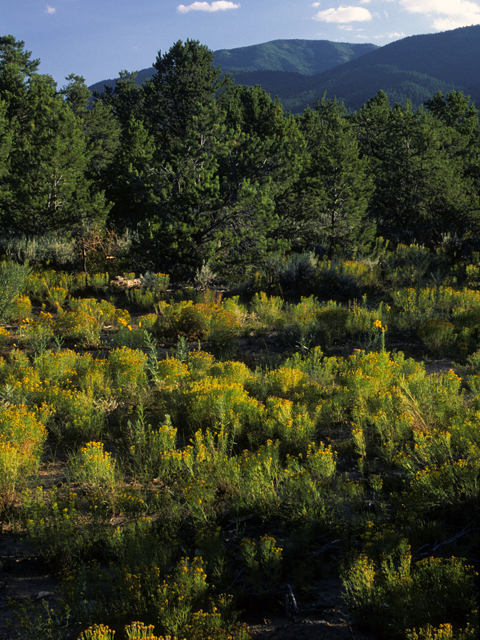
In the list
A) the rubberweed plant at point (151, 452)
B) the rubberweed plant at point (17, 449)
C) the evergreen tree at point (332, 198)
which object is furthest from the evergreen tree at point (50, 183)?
the rubberweed plant at point (151, 452)

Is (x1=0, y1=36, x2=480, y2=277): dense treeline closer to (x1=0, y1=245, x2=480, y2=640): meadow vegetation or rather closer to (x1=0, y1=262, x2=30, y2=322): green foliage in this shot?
(x1=0, y1=262, x2=30, y2=322): green foliage

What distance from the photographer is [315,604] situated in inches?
104

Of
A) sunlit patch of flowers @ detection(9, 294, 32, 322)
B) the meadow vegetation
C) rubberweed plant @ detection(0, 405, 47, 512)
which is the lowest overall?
the meadow vegetation

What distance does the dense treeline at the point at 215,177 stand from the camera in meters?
13.4

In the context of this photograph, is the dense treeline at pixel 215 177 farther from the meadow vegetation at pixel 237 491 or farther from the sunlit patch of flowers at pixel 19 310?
the meadow vegetation at pixel 237 491

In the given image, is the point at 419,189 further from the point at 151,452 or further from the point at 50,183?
the point at 151,452

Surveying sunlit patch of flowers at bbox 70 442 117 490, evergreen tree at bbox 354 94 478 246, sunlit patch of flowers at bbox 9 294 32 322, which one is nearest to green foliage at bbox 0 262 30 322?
sunlit patch of flowers at bbox 9 294 32 322

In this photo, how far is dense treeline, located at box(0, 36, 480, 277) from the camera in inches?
529

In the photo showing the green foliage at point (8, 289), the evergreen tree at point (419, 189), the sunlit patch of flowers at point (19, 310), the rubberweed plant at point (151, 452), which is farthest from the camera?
the evergreen tree at point (419, 189)

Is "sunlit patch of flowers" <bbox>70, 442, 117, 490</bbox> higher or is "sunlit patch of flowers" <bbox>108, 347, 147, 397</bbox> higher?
"sunlit patch of flowers" <bbox>108, 347, 147, 397</bbox>

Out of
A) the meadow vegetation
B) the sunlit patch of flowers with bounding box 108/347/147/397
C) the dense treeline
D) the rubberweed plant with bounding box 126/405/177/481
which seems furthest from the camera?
the dense treeline

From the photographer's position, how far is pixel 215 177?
44.8 ft

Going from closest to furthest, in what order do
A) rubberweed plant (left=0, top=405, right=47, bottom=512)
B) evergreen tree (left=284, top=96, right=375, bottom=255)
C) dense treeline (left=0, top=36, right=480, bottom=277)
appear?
rubberweed plant (left=0, top=405, right=47, bottom=512), dense treeline (left=0, top=36, right=480, bottom=277), evergreen tree (left=284, top=96, right=375, bottom=255)

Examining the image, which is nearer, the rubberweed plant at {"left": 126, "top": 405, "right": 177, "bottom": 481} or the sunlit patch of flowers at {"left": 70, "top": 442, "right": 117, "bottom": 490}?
the sunlit patch of flowers at {"left": 70, "top": 442, "right": 117, "bottom": 490}
